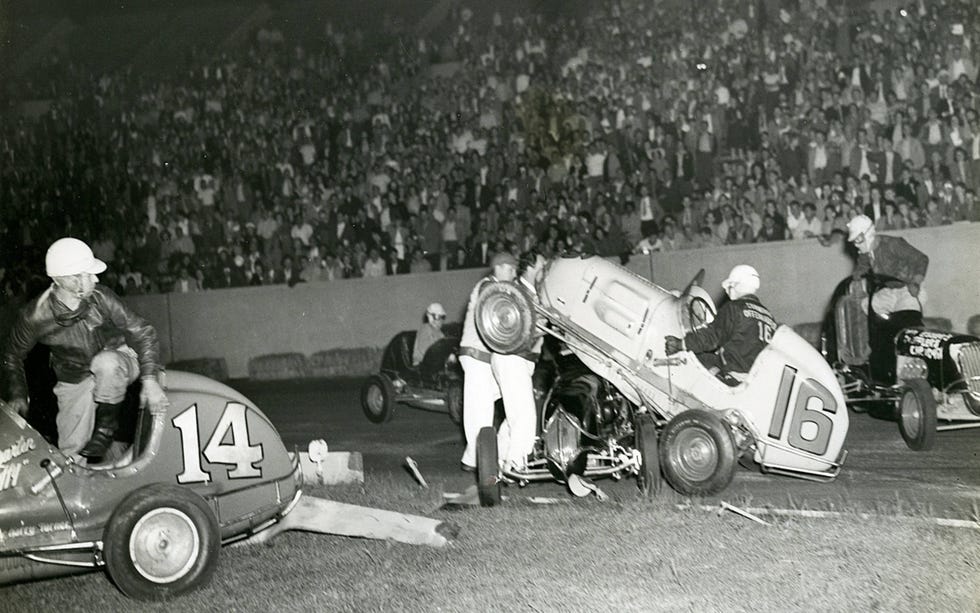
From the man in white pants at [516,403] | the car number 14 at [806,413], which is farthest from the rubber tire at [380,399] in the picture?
the car number 14 at [806,413]

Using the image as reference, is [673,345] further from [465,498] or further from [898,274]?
[898,274]

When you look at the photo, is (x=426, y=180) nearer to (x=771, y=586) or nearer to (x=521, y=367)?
A: (x=521, y=367)

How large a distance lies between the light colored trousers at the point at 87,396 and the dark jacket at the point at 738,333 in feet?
13.2

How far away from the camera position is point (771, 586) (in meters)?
5.10

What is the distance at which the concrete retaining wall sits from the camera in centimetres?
1406

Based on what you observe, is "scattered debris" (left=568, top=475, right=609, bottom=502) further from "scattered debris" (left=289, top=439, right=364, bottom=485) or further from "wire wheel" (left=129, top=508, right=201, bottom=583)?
"wire wheel" (left=129, top=508, right=201, bottom=583)

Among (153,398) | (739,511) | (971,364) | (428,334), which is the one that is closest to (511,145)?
(428,334)

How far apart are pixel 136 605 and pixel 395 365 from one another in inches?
281

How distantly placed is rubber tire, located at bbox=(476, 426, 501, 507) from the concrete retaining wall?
8794mm

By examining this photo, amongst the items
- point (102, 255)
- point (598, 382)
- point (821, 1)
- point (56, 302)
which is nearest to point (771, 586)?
point (598, 382)

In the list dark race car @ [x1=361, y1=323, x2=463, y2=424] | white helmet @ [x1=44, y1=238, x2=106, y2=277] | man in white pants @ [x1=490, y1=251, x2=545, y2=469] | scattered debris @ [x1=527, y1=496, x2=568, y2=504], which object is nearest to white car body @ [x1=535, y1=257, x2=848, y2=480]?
man in white pants @ [x1=490, y1=251, x2=545, y2=469]

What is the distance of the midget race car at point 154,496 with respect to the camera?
16.7ft

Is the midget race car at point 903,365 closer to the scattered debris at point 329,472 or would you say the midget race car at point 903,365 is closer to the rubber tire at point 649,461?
the rubber tire at point 649,461

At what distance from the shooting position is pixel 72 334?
6121 millimetres
